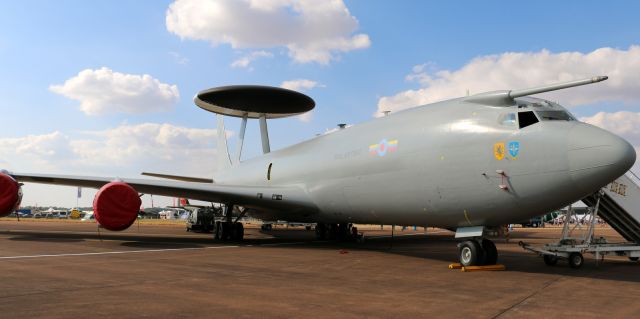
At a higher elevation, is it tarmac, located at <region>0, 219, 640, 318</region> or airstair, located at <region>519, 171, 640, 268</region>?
airstair, located at <region>519, 171, 640, 268</region>

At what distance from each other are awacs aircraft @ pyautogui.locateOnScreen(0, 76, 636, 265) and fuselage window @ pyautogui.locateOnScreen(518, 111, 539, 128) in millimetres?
20

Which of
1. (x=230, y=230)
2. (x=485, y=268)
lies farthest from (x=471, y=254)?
(x=230, y=230)

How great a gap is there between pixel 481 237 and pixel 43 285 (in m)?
8.75

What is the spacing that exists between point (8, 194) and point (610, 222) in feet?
66.3

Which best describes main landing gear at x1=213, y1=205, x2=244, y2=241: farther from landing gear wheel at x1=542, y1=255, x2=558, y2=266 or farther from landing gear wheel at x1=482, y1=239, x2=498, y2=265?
landing gear wheel at x1=542, y1=255, x2=558, y2=266

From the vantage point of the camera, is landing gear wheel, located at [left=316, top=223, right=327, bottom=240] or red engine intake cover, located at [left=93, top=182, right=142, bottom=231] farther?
landing gear wheel, located at [left=316, top=223, right=327, bottom=240]

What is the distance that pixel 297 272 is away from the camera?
9867mm

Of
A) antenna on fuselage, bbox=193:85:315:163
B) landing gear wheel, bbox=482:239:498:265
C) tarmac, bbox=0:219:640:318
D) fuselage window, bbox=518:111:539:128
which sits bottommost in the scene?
tarmac, bbox=0:219:640:318

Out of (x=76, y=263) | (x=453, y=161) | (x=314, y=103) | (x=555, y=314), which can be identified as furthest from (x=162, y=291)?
(x=314, y=103)

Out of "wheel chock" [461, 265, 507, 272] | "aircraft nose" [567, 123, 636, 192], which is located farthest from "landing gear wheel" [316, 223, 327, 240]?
"aircraft nose" [567, 123, 636, 192]

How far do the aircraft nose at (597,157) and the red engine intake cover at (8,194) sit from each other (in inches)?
719

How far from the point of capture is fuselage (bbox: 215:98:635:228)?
885 centimetres

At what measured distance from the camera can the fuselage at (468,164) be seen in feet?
29.0

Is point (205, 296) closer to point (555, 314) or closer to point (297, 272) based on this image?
point (297, 272)
